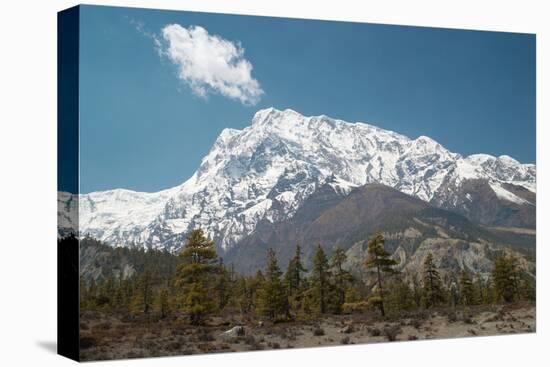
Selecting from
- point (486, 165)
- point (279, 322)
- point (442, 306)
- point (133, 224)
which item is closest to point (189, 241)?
point (133, 224)

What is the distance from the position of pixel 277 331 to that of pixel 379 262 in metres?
3.10

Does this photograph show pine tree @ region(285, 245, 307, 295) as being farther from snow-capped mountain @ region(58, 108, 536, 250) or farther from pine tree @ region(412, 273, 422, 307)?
pine tree @ region(412, 273, 422, 307)

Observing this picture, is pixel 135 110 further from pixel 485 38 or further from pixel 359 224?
pixel 485 38

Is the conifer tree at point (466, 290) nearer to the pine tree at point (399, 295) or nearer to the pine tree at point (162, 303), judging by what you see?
the pine tree at point (399, 295)

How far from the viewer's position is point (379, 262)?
72.9ft

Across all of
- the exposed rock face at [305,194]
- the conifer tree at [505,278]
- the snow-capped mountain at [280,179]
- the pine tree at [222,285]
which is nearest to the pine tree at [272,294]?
the exposed rock face at [305,194]

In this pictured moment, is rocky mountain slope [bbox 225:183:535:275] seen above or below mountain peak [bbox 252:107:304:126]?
below

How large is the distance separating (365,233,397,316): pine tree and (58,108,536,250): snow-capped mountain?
141cm

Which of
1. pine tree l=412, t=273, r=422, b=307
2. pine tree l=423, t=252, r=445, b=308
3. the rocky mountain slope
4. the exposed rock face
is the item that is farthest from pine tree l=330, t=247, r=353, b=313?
pine tree l=423, t=252, r=445, b=308

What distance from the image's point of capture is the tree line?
1988 centimetres

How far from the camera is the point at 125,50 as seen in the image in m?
19.6

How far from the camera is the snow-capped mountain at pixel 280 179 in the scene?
20.1 meters

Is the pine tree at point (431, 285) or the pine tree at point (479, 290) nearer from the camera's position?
the pine tree at point (431, 285)

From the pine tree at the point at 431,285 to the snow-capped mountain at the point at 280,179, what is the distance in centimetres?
165
